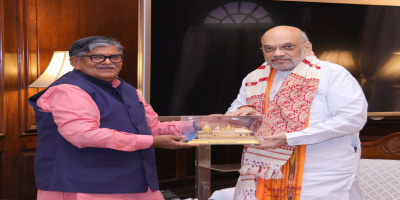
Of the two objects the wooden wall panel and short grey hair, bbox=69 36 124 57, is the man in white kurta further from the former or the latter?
the wooden wall panel

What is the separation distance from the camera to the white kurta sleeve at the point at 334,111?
226cm

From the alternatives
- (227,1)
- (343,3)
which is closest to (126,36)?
(227,1)

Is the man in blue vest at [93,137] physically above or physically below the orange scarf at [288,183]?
above

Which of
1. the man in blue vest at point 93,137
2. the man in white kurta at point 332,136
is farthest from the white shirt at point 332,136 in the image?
the man in blue vest at point 93,137

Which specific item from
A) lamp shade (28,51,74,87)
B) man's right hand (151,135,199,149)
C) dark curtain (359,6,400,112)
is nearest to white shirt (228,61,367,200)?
man's right hand (151,135,199,149)

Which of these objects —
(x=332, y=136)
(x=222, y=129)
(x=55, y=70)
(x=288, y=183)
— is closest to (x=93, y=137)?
(x=222, y=129)

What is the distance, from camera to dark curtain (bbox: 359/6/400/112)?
14.2 feet

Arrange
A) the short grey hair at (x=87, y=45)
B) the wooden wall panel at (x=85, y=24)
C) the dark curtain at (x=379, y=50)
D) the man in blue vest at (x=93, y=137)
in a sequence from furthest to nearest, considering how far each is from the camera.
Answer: the dark curtain at (x=379, y=50)
the wooden wall panel at (x=85, y=24)
the short grey hair at (x=87, y=45)
the man in blue vest at (x=93, y=137)

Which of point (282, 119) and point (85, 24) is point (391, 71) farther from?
point (85, 24)

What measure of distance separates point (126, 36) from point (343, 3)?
1.86m

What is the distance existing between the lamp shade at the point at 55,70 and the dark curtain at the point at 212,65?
2.83 ft

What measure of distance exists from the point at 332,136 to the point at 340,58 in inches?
84.9

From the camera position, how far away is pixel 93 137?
78.4 inches

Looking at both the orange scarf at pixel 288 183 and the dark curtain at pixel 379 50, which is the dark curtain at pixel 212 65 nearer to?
the dark curtain at pixel 379 50
